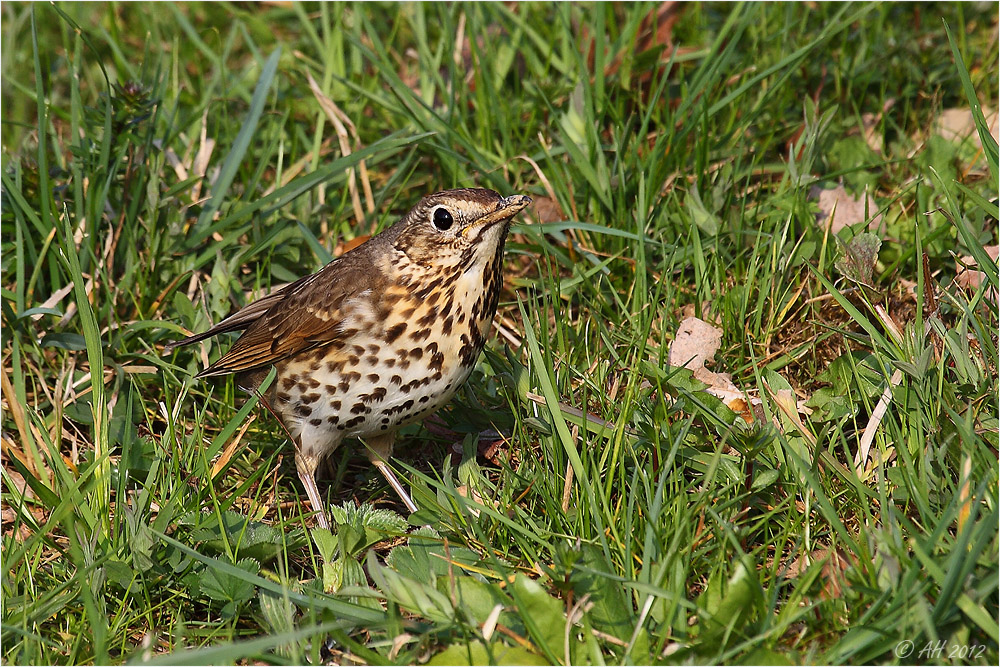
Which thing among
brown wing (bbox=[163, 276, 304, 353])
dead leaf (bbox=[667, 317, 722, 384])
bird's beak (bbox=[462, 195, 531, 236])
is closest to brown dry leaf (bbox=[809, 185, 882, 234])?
dead leaf (bbox=[667, 317, 722, 384])

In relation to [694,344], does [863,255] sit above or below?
above

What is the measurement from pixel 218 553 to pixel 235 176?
228 centimetres

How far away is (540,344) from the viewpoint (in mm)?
3902

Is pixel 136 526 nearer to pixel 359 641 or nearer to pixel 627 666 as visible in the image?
pixel 359 641

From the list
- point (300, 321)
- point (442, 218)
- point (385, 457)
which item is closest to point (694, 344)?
point (442, 218)

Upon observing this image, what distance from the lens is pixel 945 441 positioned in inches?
118

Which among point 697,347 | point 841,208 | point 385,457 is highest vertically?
point 841,208

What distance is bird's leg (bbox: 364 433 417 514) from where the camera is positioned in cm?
375

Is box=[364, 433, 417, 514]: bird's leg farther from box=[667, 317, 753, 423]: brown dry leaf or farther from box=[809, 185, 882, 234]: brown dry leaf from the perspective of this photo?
box=[809, 185, 882, 234]: brown dry leaf

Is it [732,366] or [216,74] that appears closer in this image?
[732,366]

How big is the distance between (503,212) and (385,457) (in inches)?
43.6

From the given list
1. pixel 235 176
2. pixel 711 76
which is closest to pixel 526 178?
pixel 711 76

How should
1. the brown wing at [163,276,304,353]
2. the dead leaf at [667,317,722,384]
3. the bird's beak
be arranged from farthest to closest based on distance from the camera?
the brown wing at [163,276,304,353]
the dead leaf at [667,317,722,384]
the bird's beak

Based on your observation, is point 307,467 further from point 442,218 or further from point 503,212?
point 503,212
